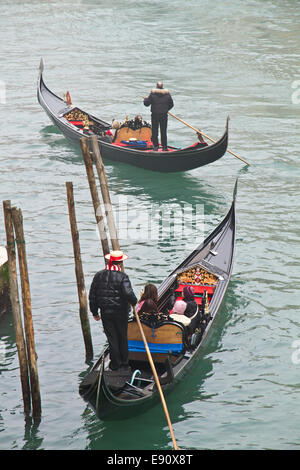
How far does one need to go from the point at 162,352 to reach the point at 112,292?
29.3 inches

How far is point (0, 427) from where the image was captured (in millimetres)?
5332

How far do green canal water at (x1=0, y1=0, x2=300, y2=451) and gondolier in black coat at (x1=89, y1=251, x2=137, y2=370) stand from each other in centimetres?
53

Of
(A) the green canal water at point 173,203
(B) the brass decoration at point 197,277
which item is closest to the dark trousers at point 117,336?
(A) the green canal water at point 173,203

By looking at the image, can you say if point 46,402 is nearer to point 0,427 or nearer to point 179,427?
point 0,427

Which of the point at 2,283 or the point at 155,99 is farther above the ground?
the point at 155,99

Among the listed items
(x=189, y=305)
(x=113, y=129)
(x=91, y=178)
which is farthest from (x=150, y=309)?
(x=113, y=129)

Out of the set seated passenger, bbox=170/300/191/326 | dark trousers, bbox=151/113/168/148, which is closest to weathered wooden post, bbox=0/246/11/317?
seated passenger, bbox=170/300/191/326

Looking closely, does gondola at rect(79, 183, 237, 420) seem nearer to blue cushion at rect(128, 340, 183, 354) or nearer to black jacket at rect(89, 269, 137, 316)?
blue cushion at rect(128, 340, 183, 354)

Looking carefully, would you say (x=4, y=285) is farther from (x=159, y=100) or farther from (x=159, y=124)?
(x=159, y=124)

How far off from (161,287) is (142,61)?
44.1 feet

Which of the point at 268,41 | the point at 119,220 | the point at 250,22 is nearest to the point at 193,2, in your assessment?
the point at 250,22

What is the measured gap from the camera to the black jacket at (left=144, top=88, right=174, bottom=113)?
10703 mm

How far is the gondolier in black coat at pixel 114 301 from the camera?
5324 millimetres
